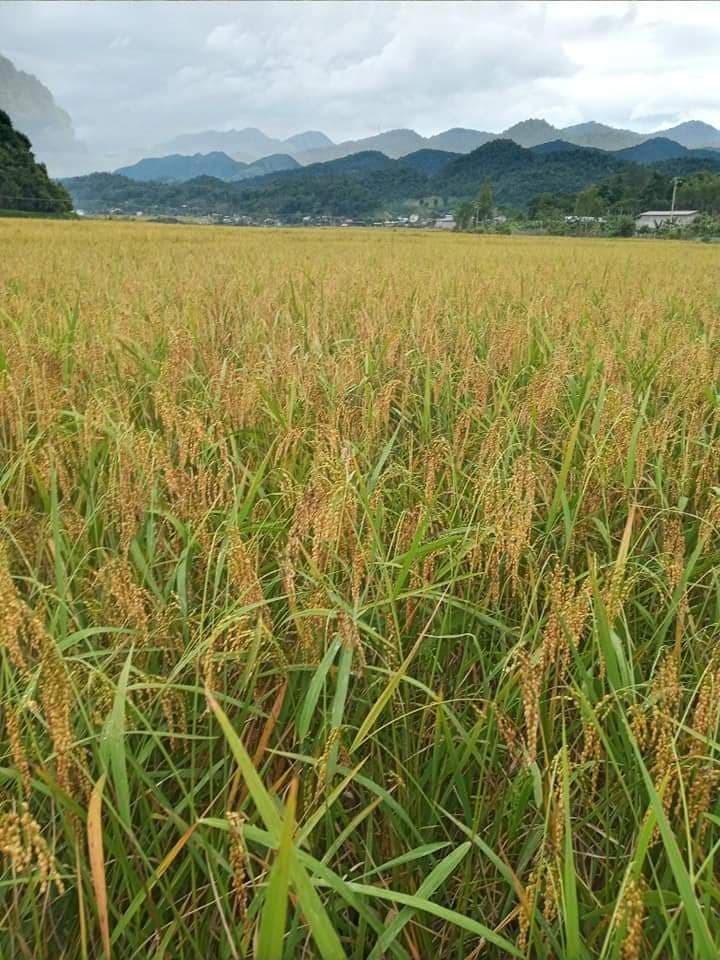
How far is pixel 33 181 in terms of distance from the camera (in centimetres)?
4141

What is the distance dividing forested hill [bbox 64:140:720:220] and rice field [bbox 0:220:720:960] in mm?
92429

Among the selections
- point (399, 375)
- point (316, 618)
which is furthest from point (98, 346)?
point (316, 618)

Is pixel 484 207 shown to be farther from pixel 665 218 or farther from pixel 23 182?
pixel 23 182

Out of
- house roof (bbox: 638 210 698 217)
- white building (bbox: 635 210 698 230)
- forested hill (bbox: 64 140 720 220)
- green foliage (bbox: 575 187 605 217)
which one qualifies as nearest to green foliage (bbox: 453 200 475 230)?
green foliage (bbox: 575 187 605 217)

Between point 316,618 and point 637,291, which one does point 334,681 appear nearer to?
point 316,618

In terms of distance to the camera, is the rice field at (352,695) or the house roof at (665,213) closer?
the rice field at (352,695)

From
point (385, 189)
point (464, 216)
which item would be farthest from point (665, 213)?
point (385, 189)

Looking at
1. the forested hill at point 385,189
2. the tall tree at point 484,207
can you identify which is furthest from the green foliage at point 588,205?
the forested hill at point 385,189

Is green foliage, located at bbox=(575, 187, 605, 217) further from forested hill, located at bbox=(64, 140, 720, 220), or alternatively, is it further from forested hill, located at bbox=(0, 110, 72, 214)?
forested hill, located at bbox=(0, 110, 72, 214)

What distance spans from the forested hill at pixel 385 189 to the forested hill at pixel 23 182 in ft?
165

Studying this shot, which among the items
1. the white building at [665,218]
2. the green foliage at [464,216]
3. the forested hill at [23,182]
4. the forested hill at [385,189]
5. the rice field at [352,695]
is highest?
the forested hill at [385,189]

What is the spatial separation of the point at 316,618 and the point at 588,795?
0.44 meters

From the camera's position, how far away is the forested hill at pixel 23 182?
1585 inches

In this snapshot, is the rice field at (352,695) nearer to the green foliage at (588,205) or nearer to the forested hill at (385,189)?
the green foliage at (588,205)
